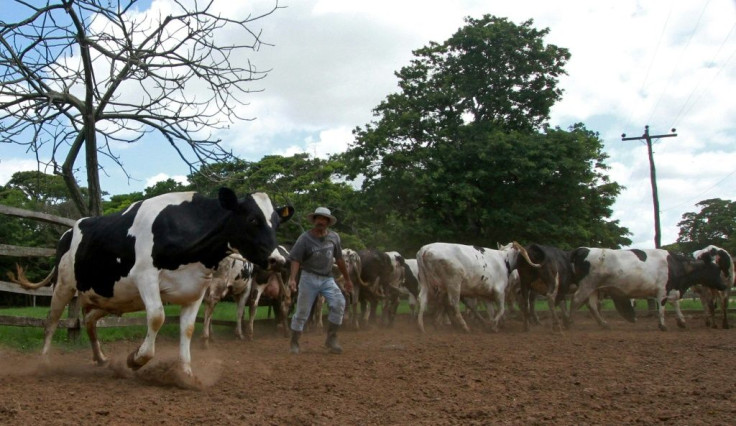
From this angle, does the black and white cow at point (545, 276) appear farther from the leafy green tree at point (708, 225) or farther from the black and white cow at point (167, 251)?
the leafy green tree at point (708, 225)

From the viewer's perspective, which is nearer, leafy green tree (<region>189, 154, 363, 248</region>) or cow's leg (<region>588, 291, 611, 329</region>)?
cow's leg (<region>588, 291, 611, 329</region>)

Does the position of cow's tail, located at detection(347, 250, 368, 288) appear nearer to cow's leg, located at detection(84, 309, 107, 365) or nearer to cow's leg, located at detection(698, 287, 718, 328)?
cow's leg, located at detection(84, 309, 107, 365)

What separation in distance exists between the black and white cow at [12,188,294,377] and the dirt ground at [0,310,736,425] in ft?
2.21

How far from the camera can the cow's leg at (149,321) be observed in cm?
653

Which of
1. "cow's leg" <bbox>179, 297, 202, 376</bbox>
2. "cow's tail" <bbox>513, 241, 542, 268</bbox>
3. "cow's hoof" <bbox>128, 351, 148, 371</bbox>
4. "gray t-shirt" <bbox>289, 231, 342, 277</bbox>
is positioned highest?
"cow's tail" <bbox>513, 241, 542, 268</bbox>

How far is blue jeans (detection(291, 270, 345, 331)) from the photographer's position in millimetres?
9438

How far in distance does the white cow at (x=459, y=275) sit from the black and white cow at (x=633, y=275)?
1609mm

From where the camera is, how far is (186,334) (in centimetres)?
686

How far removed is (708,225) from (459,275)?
54474 millimetres

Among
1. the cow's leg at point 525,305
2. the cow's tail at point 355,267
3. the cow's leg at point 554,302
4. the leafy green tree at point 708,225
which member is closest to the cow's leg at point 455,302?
the cow's leg at point 525,305

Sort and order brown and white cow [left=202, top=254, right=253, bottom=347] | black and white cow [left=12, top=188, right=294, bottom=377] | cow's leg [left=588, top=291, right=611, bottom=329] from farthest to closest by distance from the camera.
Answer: cow's leg [left=588, top=291, right=611, bottom=329] → brown and white cow [left=202, top=254, right=253, bottom=347] → black and white cow [left=12, top=188, right=294, bottom=377]

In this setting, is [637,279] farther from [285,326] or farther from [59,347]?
[59,347]

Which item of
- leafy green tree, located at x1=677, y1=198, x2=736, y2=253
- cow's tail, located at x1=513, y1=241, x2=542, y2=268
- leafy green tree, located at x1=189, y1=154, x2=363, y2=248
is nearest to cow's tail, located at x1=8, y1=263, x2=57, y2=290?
cow's tail, located at x1=513, y1=241, x2=542, y2=268

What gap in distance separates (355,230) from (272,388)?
27.7 metres
